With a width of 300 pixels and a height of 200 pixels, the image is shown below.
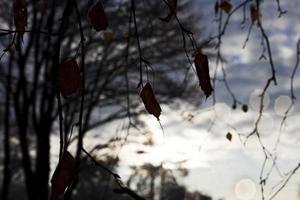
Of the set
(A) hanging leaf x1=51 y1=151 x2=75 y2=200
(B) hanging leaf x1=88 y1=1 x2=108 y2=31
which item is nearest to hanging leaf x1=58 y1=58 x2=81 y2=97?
(A) hanging leaf x1=51 y1=151 x2=75 y2=200

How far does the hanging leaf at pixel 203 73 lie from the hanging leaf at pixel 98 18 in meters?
0.35

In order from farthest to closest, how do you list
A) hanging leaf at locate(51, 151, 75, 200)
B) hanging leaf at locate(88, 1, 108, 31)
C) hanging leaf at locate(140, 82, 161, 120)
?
hanging leaf at locate(88, 1, 108, 31), hanging leaf at locate(140, 82, 161, 120), hanging leaf at locate(51, 151, 75, 200)

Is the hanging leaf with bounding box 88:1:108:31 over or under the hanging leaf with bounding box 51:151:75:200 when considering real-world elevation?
over

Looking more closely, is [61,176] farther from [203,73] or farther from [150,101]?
[203,73]

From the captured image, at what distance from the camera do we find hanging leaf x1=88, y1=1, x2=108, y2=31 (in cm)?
160

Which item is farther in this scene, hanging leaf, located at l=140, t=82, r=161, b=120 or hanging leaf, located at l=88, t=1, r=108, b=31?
hanging leaf, located at l=88, t=1, r=108, b=31

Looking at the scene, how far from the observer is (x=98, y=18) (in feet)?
5.30

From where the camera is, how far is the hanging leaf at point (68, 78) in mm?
1322

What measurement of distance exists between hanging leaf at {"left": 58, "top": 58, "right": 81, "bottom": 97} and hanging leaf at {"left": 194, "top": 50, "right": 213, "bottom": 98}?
30 centimetres

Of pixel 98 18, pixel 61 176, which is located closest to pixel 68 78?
pixel 61 176

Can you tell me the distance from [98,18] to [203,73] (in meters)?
0.43

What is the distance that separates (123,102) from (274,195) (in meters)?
8.24

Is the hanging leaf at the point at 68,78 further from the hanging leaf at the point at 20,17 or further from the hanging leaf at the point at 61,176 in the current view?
the hanging leaf at the point at 20,17

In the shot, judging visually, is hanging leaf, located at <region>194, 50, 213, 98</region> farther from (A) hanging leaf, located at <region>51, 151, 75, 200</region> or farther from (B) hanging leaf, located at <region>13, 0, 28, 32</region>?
(B) hanging leaf, located at <region>13, 0, 28, 32</region>
